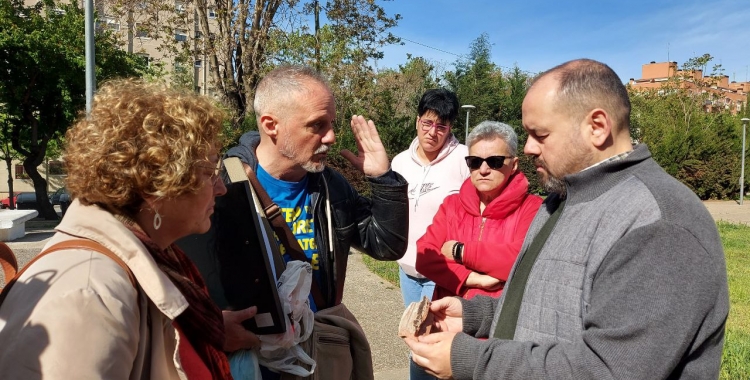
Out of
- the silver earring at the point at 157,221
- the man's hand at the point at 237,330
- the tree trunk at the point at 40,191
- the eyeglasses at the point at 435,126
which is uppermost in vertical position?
the eyeglasses at the point at 435,126

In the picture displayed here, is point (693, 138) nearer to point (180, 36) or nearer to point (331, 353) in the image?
point (180, 36)

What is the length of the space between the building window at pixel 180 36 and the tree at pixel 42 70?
489 centimetres

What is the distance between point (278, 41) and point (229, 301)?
14000 millimetres

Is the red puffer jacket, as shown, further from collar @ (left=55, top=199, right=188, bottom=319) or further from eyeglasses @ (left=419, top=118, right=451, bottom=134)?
collar @ (left=55, top=199, right=188, bottom=319)

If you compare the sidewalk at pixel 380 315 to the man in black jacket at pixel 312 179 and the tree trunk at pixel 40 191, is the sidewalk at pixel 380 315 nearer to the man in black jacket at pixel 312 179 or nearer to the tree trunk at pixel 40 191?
the man in black jacket at pixel 312 179

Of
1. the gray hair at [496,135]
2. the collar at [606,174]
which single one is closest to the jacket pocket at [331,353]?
the collar at [606,174]

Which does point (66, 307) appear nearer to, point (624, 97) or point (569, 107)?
point (569, 107)

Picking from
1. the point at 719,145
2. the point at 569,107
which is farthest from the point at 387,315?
the point at 719,145

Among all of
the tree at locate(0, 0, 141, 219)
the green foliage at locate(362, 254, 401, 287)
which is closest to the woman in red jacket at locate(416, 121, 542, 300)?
the green foliage at locate(362, 254, 401, 287)

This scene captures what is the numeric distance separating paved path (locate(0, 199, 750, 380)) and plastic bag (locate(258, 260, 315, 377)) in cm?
264

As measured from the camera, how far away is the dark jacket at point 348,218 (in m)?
2.61

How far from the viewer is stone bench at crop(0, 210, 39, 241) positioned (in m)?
A: 11.3

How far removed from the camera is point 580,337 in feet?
5.18

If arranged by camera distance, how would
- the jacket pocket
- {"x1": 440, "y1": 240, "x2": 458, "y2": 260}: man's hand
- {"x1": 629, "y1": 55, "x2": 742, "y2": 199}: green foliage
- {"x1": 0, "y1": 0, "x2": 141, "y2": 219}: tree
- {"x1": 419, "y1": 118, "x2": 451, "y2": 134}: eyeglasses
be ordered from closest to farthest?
the jacket pocket
{"x1": 440, "y1": 240, "x2": 458, "y2": 260}: man's hand
{"x1": 419, "y1": 118, "x2": 451, "y2": 134}: eyeglasses
{"x1": 0, "y1": 0, "x2": 141, "y2": 219}: tree
{"x1": 629, "y1": 55, "x2": 742, "y2": 199}: green foliage
